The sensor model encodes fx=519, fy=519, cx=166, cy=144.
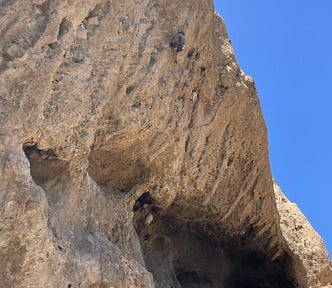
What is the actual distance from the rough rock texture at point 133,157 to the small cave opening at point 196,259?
0.02m

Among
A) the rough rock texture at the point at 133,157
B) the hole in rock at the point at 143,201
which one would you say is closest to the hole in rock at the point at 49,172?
the rough rock texture at the point at 133,157

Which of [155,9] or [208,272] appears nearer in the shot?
[155,9]

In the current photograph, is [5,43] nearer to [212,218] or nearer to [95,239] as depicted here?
[95,239]

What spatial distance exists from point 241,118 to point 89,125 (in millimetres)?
3392

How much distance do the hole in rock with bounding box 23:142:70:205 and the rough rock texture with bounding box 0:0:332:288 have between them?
1 centimetres

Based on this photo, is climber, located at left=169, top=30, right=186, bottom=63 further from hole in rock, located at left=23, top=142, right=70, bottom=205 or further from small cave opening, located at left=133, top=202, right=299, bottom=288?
hole in rock, located at left=23, top=142, right=70, bottom=205

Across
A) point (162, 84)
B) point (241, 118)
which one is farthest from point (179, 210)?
point (162, 84)

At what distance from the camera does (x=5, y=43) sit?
3988 millimetres

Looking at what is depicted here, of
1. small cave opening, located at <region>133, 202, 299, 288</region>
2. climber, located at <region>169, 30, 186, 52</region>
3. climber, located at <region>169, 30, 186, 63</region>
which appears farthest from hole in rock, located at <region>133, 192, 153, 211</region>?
climber, located at <region>169, 30, 186, 52</region>

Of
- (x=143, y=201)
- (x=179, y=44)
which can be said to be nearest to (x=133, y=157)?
(x=143, y=201)

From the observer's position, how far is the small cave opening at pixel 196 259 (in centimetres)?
723

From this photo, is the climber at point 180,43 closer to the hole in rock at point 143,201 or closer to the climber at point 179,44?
the climber at point 179,44

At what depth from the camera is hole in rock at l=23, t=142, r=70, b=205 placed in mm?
4449

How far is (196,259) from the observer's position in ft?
27.8
